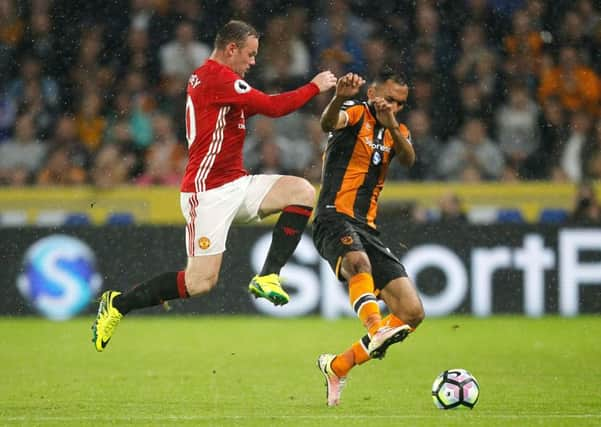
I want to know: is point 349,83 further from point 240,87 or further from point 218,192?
point 218,192

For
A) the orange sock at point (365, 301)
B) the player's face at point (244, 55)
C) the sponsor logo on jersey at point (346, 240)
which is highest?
the player's face at point (244, 55)

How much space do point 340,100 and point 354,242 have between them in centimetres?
89

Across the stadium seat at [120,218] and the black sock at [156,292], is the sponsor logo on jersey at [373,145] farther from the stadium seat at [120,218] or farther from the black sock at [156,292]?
the stadium seat at [120,218]

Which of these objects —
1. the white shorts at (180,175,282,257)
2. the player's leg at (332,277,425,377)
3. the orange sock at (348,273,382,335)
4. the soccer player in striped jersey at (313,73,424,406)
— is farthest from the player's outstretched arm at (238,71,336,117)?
the player's leg at (332,277,425,377)

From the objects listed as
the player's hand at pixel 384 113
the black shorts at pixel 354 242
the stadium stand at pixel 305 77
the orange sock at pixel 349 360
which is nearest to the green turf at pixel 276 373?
the orange sock at pixel 349 360

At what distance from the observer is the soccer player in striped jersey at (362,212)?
752 cm

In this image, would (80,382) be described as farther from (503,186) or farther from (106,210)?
(503,186)

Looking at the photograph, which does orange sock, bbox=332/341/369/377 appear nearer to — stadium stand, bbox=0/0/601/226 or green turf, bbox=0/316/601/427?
green turf, bbox=0/316/601/427

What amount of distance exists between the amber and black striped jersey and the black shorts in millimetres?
61

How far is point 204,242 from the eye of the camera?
7.48 m

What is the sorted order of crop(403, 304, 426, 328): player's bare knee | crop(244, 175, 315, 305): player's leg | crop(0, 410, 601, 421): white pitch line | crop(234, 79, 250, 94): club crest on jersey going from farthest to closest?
crop(403, 304, 426, 328): player's bare knee → crop(244, 175, 315, 305): player's leg → crop(234, 79, 250, 94): club crest on jersey → crop(0, 410, 601, 421): white pitch line

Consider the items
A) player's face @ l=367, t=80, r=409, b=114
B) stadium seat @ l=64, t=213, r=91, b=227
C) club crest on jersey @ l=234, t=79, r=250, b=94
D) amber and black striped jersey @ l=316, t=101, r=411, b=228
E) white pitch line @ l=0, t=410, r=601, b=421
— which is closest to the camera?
white pitch line @ l=0, t=410, r=601, b=421

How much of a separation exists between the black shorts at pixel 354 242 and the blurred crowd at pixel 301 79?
5.67 metres

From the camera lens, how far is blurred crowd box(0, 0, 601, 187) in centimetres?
1391
